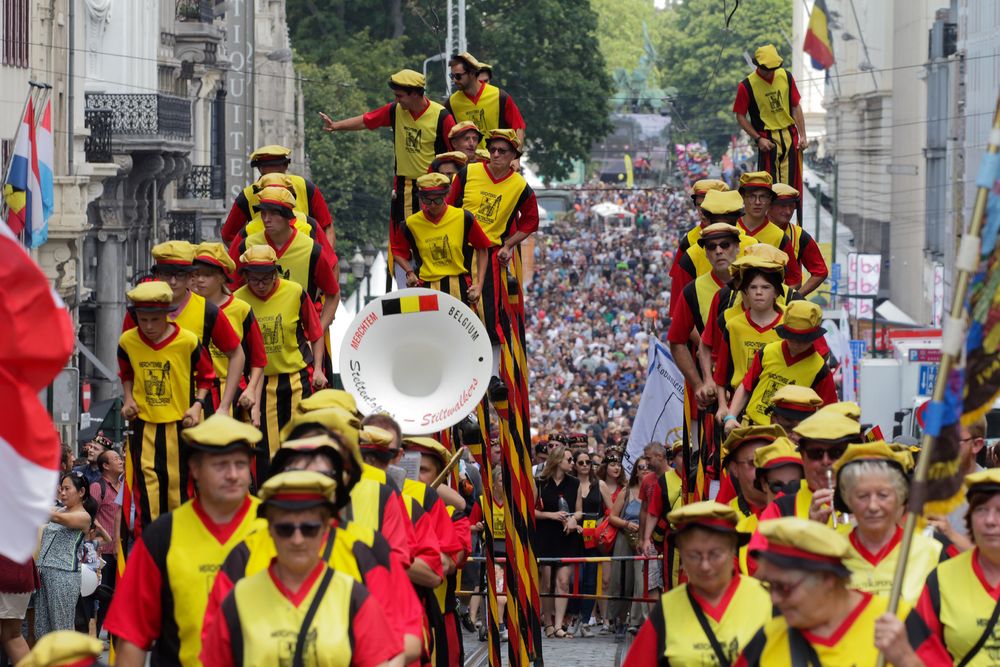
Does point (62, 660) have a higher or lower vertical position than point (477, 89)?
lower

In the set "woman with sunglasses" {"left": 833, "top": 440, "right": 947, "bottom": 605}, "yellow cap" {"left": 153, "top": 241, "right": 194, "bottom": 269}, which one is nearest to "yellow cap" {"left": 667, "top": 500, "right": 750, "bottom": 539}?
"woman with sunglasses" {"left": 833, "top": 440, "right": 947, "bottom": 605}

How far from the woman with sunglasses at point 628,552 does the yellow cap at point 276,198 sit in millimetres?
4206

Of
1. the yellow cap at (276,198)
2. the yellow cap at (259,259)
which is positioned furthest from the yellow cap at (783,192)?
the yellow cap at (259,259)

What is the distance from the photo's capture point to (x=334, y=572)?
320 inches

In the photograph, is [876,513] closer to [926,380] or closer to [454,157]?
[454,157]

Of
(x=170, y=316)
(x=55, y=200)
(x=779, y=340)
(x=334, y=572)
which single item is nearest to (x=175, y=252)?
(x=170, y=316)

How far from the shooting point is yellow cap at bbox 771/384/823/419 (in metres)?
12.0

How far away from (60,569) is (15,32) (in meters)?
20.6

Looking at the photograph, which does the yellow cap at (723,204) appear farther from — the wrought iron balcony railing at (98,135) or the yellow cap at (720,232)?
the wrought iron balcony railing at (98,135)

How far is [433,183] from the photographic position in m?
16.1

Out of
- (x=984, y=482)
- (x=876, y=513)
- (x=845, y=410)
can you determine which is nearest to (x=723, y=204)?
(x=845, y=410)

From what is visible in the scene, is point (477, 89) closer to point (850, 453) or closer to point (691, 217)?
point (850, 453)

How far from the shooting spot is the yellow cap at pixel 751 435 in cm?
1162

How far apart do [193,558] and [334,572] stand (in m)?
1.10
